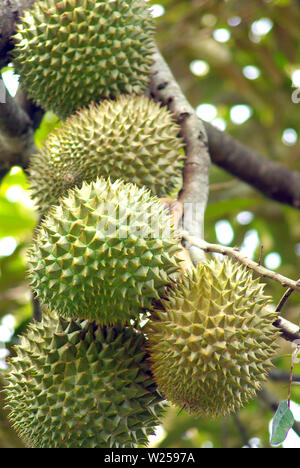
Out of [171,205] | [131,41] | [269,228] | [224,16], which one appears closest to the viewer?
[171,205]

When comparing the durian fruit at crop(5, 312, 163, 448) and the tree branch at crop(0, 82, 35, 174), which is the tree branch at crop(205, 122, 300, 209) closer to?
the tree branch at crop(0, 82, 35, 174)

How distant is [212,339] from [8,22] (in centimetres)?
176

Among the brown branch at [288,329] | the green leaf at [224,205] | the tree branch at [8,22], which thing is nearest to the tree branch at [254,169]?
the green leaf at [224,205]

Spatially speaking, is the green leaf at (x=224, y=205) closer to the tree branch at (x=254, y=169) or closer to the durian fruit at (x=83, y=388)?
the tree branch at (x=254, y=169)

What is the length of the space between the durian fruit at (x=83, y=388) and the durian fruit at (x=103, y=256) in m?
0.10

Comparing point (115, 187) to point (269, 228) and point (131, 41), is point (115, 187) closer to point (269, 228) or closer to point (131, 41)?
point (131, 41)

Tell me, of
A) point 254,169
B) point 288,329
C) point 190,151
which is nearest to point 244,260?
point 288,329

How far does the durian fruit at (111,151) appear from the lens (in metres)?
2.12

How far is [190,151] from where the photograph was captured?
244cm

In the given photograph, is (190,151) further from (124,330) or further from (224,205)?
(224,205)

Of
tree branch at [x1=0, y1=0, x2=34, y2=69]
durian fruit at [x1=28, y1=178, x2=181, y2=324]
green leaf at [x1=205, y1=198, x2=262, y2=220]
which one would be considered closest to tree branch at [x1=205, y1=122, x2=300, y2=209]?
green leaf at [x1=205, y1=198, x2=262, y2=220]

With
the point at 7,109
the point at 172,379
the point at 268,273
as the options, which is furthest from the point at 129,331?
the point at 7,109
